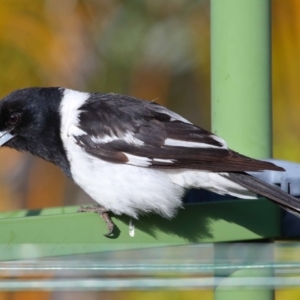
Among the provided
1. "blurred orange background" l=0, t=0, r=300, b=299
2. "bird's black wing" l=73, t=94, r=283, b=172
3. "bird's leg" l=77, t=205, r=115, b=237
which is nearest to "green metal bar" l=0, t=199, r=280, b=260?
"bird's leg" l=77, t=205, r=115, b=237

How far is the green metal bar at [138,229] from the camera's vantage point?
1.81m

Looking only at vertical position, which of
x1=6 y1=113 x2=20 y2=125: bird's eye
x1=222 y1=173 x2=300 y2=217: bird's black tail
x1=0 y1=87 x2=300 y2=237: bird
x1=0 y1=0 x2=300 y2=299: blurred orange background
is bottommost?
x1=222 y1=173 x2=300 y2=217: bird's black tail

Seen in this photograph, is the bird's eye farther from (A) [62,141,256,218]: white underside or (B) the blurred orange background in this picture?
(B) the blurred orange background

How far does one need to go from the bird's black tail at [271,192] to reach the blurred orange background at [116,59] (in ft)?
4.37

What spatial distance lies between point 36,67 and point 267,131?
161 cm

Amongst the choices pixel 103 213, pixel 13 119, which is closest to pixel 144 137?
pixel 103 213

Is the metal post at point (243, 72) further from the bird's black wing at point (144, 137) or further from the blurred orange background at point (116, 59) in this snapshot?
the blurred orange background at point (116, 59)

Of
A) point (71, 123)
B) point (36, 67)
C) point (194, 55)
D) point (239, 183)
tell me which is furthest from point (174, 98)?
point (239, 183)

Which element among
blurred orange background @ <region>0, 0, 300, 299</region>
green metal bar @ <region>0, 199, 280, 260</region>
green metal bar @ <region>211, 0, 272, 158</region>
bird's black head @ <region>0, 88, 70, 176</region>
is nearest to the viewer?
green metal bar @ <region>0, 199, 280, 260</region>

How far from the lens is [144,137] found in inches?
93.4

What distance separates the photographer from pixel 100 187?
226 centimetres

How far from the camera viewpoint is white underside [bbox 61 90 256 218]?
7.34ft

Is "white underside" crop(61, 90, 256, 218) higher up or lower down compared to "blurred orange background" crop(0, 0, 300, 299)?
lower down

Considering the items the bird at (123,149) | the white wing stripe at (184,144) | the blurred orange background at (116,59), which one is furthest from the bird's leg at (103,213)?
the blurred orange background at (116,59)
